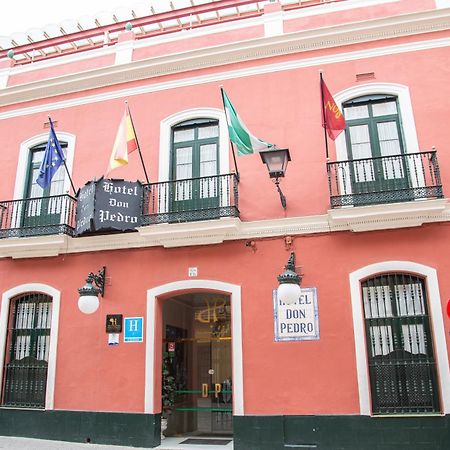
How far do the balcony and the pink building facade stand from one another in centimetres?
4

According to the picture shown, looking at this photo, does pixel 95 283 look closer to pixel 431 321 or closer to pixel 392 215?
pixel 392 215

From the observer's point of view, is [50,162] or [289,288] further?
[50,162]

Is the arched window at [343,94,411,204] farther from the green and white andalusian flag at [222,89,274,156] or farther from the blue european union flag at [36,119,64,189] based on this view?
the blue european union flag at [36,119,64,189]

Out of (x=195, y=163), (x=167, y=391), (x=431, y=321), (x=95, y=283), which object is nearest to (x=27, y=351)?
(x=95, y=283)

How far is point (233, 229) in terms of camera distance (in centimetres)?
885

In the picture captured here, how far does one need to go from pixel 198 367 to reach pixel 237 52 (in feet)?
23.6

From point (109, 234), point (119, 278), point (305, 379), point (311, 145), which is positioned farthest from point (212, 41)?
point (305, 379)

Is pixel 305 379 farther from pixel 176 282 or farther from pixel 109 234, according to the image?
pixel 109 234

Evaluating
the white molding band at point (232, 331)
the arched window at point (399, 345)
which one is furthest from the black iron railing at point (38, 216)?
the arched window at point (399, 345)

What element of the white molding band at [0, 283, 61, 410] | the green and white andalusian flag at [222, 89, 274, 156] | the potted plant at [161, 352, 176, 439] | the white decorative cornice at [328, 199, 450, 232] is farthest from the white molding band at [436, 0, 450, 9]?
the white molding band at [0, 283, 61, 410]

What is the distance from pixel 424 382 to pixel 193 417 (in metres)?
5.23

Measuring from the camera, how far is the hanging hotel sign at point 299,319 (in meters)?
8.33

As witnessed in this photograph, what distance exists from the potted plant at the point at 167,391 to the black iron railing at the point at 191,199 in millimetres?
3047

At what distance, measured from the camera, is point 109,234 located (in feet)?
31.7
